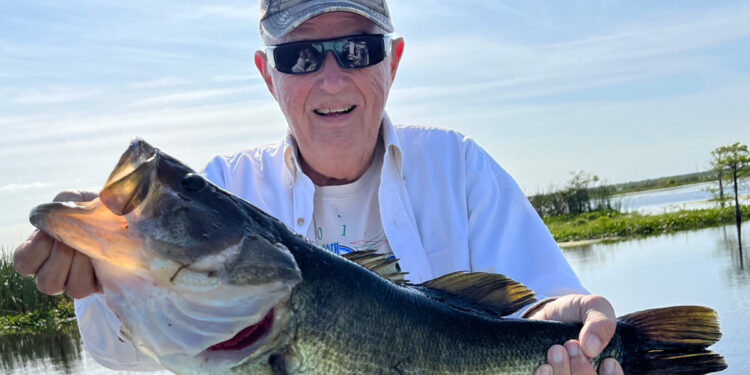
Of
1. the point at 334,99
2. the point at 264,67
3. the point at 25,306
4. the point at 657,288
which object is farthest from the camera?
the point at 25,306

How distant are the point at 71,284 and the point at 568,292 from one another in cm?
232

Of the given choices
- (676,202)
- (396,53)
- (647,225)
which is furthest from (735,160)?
(396,53)

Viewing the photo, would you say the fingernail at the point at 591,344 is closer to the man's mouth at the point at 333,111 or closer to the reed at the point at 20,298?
the man's mouth at the point at 333,111

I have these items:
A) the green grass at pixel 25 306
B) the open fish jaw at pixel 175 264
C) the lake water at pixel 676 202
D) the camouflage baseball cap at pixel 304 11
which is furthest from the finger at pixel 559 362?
the lake water at pixel 676 202

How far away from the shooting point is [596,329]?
8.66 ft

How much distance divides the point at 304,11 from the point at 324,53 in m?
0.22

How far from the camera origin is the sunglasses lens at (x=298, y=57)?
3.66 metres

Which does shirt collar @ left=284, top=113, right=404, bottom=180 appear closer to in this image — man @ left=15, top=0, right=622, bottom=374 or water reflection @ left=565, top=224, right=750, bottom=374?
man @ left=15, top=0, right=622, bottom=374

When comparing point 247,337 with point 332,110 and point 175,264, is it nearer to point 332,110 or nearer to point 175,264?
point 175,264

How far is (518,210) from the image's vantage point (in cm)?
394

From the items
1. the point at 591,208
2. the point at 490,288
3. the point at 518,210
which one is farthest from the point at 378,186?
the point at 591,208

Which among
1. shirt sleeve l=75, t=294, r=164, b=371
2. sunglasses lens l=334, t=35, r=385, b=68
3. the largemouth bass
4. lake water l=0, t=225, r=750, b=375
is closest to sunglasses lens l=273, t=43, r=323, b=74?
sunglasses lens l=334, t=35, r=385, b=68

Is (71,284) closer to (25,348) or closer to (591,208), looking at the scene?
(25,348)

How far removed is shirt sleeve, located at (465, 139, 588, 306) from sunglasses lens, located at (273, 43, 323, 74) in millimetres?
972
